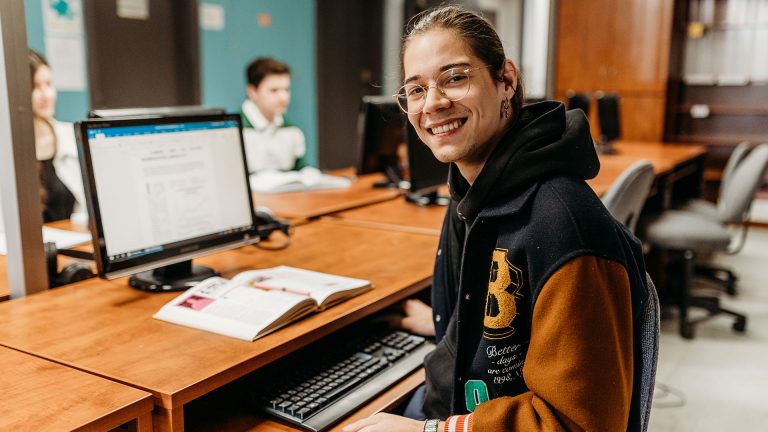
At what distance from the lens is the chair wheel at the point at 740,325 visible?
12.3ft

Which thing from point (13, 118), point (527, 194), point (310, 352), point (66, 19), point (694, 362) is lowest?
point (694, 362)

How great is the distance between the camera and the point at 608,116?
5.39m

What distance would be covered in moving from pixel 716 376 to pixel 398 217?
1651mm

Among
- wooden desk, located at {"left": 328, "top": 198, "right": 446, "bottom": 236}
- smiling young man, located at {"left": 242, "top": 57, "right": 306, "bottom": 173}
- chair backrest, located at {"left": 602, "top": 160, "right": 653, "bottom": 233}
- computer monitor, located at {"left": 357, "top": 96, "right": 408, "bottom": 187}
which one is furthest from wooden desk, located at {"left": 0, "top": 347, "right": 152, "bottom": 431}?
smiling young man, located at {"left": 242, "top": 57, "right": 306, "bottom": 173}

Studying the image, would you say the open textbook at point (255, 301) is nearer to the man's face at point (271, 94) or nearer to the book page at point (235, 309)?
the book page at point (235, 309)

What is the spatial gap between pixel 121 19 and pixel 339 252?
10.6 feet

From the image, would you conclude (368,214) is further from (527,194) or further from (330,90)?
(330,90)

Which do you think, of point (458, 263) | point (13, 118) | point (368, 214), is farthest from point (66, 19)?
point (458, 263)

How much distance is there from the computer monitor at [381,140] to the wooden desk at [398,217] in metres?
0.38

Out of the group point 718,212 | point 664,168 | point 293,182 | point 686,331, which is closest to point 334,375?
point 293,182

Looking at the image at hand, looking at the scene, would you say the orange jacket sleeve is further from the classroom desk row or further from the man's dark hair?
the man's dark hair

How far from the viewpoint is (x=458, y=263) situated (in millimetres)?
1501

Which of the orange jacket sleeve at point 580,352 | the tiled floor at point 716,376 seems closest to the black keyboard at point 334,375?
the orange jacket sleeve at point 580,352

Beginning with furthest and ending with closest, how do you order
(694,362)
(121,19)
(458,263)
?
(121,19) → (694,362) → (458,263)
